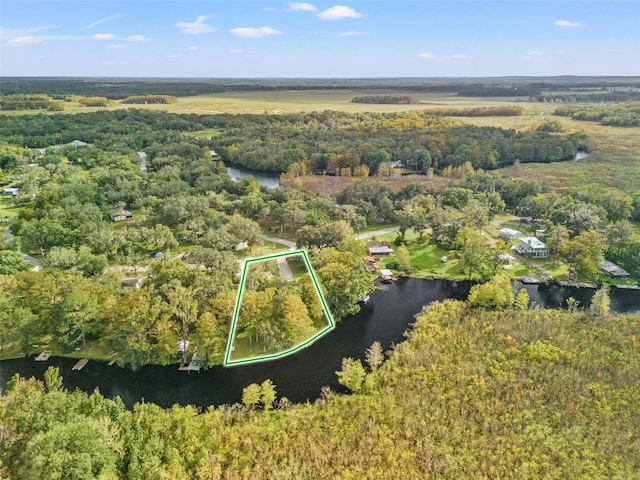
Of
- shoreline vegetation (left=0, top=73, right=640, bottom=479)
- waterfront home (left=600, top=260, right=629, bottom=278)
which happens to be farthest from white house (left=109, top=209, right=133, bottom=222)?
waterfront home (left=600, top=260, right=629, bottom=278)

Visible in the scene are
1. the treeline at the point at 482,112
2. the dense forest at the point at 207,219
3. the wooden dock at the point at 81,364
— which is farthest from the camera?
the treeline at the point at 482,112

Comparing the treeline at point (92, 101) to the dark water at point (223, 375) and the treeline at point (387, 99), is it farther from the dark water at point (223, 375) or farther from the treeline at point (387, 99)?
the dark water at point (223, 375)

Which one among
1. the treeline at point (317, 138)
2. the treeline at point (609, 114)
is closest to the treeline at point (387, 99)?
the treeline at point (317, 138)

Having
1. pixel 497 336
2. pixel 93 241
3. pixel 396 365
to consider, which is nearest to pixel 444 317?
pixel 497 336

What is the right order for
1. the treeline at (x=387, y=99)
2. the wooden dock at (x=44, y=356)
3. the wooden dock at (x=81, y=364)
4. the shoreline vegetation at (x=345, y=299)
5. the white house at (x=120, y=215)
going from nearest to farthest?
1. the shoreline vegetation at (x=345, y=299)
2. the wooden dock at (x=81, y=364)
3. the wooden dock at (x=44, y=356)
4. the white house at (x=120, y=215)
5. the treeline at (x=387, y=99)

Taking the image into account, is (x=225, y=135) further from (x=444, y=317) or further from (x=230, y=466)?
(x=230, y=466)
